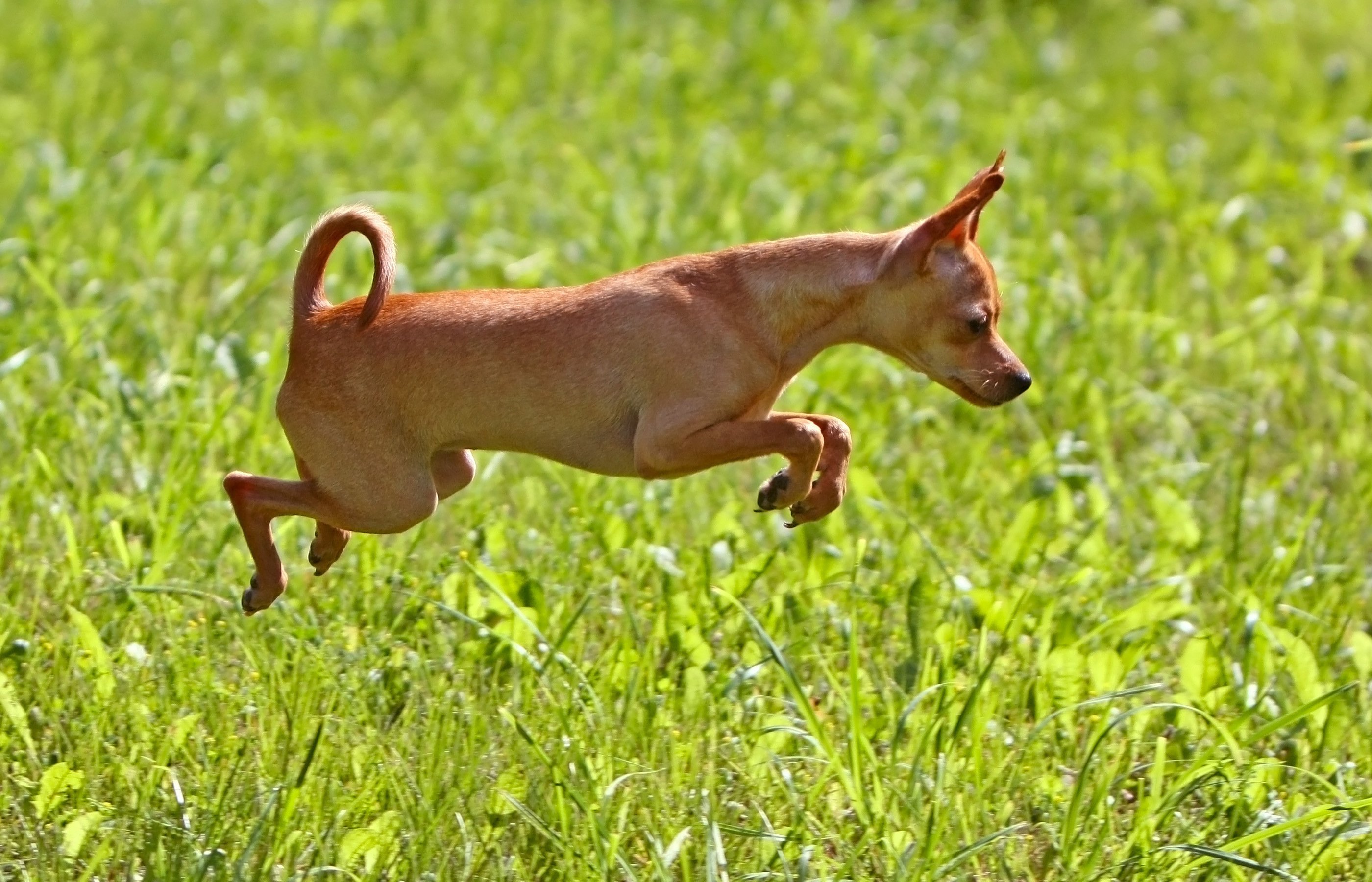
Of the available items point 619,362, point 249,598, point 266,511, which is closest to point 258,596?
point 249,598

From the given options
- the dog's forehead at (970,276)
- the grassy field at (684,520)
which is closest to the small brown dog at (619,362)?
the dog's forehead at (970,276)

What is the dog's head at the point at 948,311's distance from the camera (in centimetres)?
393

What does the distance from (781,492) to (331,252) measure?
116 centimetres

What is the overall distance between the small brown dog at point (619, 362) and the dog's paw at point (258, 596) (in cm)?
10

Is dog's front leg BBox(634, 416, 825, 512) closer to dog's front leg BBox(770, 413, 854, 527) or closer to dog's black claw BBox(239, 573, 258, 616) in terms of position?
dog's front leg BBox(770, 413, 854, 527)

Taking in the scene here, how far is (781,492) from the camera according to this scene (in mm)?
3855

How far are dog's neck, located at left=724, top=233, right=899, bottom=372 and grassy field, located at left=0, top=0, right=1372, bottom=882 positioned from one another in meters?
0.66

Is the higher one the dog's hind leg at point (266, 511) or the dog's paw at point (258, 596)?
the dog's hind leg at point (266, 511)

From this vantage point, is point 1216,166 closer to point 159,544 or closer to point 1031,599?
point 1031,599

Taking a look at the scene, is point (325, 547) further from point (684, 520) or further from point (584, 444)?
point (684, 520)

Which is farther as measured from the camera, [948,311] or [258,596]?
[258,596]

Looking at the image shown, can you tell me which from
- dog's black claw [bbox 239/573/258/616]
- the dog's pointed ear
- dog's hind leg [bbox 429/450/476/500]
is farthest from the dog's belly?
the dog's pointed ear

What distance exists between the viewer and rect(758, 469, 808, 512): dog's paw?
3.84 meters

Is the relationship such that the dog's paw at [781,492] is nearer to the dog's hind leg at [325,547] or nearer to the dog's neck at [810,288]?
the dog's neck at [810,288]
